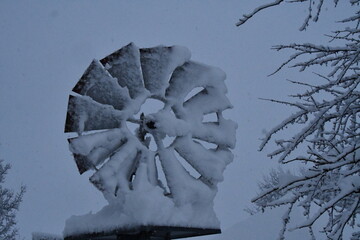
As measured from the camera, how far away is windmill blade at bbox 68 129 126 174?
2352 mm

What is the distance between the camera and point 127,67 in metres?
2.66

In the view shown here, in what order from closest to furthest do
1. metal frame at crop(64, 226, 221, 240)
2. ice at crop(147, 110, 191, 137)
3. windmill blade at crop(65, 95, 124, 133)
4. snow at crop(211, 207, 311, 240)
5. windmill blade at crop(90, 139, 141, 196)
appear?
metal frame at crop(64, 226, 221, 240)
windmill blade at crop(90, 139, 141, 196)
windmill blade at crop(65, 95, 124, 133)
ice at crop(147, 110, 191, 137)
snow at crop(211, 207, 311, 240)

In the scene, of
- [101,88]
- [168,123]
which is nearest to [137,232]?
[168,123]

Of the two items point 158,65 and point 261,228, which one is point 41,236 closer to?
point 158,65

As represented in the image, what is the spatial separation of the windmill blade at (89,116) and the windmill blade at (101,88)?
0.25 feet

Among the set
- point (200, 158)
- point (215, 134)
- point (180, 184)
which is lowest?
point (180, 184)

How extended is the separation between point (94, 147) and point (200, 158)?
80 cm

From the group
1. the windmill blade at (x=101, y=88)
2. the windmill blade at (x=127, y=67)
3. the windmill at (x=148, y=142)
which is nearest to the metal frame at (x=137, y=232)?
the windmill at (x=148, y=142)

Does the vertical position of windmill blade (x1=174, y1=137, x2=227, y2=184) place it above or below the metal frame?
above

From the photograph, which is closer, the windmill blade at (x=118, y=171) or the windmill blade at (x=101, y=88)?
the windmill blade at (x=118, y=171)

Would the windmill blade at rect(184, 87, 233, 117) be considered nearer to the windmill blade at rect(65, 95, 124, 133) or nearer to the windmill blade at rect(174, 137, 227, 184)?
the windmill blade at rect(174, 137, 227, 184)

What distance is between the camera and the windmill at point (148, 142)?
2234mm

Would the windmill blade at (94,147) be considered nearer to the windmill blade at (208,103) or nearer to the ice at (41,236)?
the windmill blade at (208,103)

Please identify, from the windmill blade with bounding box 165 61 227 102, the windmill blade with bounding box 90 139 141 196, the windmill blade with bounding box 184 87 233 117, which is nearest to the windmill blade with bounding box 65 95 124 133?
the windmill blade with bounding box 90 139 141 196
